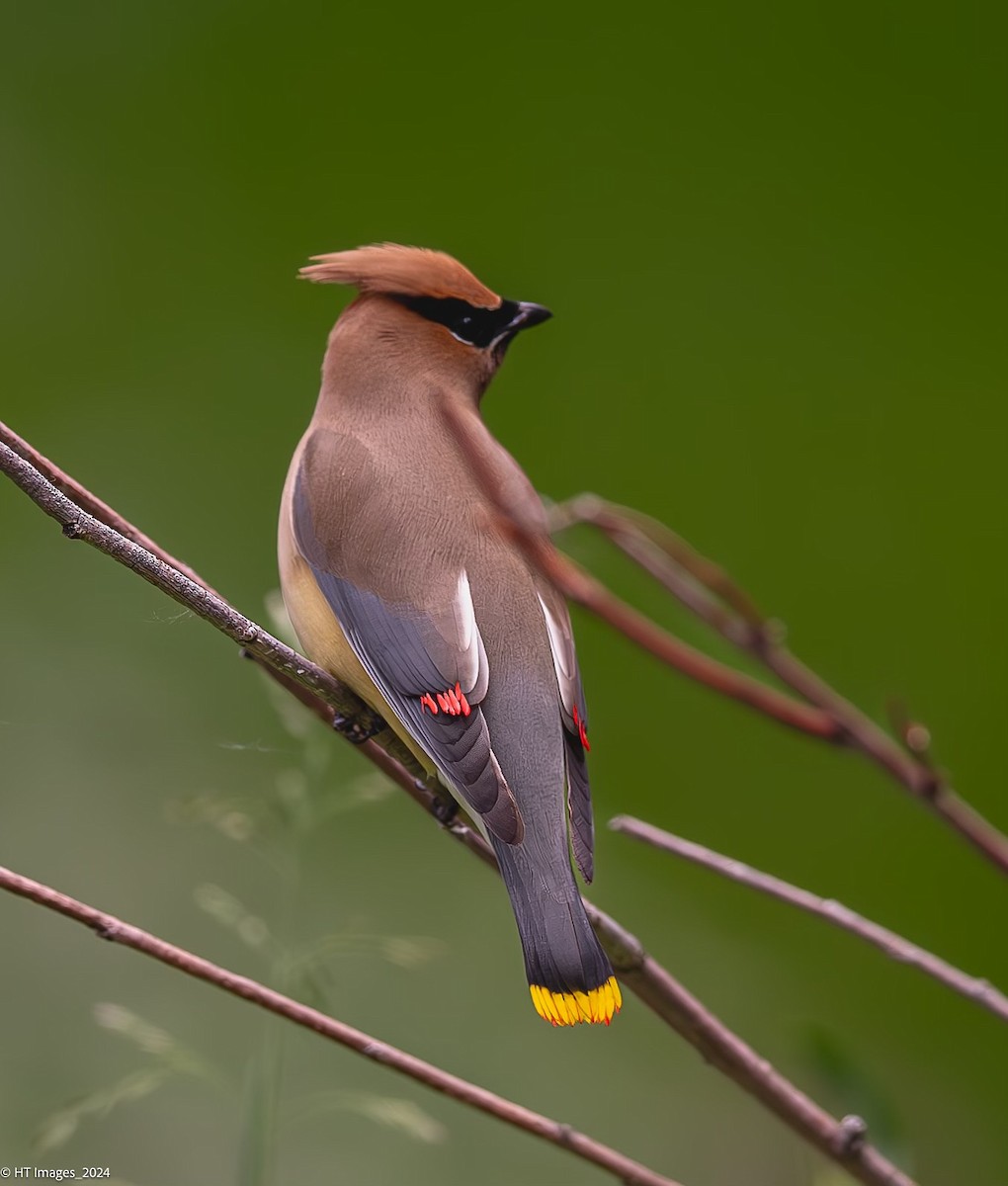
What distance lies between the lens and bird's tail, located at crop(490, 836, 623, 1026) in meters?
1.39

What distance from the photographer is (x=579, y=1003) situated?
1393 millimetres

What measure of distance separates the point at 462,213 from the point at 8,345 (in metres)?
1.04

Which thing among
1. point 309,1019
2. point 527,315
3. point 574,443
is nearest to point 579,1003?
point 309,1019

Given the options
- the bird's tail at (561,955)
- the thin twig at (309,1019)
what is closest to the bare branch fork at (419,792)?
the bird's tail at (561,955)

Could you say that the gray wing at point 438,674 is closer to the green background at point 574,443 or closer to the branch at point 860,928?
the branch at point 860,928

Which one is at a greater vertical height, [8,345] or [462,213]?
[462,213]

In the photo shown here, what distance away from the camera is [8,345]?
3.70 metres

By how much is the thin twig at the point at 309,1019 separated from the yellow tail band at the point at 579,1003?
0.11 metres

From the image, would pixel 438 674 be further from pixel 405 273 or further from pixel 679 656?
pixel 679 656

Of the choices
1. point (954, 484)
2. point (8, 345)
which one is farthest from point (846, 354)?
point (8, 345)

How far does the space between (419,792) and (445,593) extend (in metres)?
0.26

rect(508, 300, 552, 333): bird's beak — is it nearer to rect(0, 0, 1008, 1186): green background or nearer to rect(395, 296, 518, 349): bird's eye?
rect(395, 296, 518, 349): bird's eye

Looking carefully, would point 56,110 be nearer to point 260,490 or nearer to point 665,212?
point 260,490

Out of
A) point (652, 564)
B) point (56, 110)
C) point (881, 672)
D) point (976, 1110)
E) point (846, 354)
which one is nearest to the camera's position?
point (652, 564)
